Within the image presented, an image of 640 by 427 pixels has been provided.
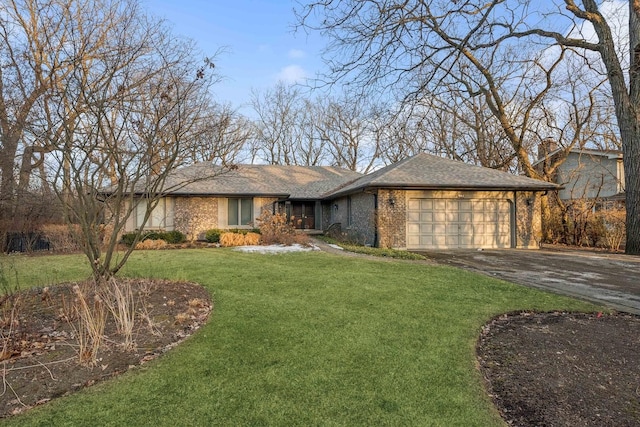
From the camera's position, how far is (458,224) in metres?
15.1

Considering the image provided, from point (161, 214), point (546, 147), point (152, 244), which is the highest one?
point (546, 147)

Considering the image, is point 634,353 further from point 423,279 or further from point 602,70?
point 602,70

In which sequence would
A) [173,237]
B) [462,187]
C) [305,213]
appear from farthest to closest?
[305,213] < [173,237] < [462,187]

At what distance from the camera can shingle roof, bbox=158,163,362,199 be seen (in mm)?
18359

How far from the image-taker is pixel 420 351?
3979 mm

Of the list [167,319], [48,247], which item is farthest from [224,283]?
[48,247]

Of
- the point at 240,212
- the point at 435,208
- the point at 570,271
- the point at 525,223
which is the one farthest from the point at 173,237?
the point at 525,223

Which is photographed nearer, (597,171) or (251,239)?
(251,239)

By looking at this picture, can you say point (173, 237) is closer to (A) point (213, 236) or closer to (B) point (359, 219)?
(A) point (213, 236)

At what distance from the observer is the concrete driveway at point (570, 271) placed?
264 inches

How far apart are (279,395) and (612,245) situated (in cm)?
1666

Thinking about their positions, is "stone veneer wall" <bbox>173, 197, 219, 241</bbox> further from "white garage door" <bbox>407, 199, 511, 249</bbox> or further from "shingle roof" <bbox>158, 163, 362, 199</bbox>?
"white garage door" <bbox>407, 199, 511, 249</bbox>

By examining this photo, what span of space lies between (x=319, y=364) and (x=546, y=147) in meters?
22.7

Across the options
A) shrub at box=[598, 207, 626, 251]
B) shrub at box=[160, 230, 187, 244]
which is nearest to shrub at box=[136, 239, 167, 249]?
shrub at box=[160, 230, 187, 244]
